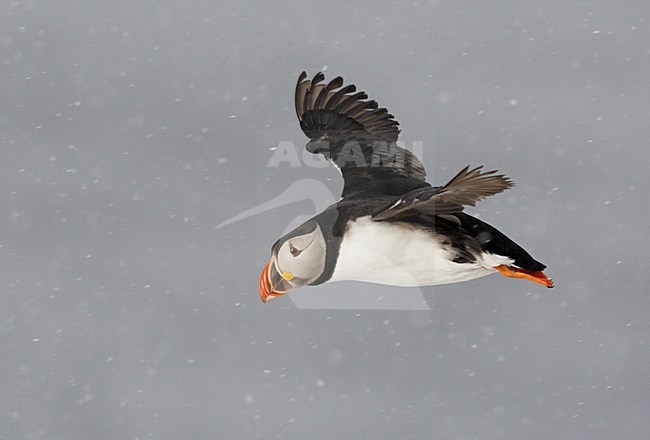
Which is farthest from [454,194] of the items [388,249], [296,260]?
[296,260]

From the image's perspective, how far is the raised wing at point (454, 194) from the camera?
571 centimetres

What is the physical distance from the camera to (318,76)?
866 cm

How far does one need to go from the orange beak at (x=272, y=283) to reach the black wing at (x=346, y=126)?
5.01ft

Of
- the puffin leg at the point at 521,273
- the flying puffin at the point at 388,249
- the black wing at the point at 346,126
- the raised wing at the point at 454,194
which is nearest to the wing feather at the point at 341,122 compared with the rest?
the black wing at the point at 346,126

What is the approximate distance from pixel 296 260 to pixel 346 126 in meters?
2.10

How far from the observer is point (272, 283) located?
713 centimetres

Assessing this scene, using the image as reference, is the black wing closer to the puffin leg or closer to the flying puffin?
the flying puffin

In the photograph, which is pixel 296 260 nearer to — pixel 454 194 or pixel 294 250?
pixel 294 250

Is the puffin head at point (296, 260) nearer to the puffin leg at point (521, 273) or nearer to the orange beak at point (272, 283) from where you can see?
the orange beak at point (272, 283)

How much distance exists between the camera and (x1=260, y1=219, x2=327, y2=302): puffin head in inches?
270

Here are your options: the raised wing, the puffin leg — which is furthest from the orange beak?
the puffin leg

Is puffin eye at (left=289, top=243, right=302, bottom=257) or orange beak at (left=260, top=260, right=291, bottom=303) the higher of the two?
puffin eye at (left=289, top=243, right=302, bottom=257)

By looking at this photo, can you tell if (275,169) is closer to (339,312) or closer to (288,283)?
(339,312)

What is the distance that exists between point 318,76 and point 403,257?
7.73 ft
